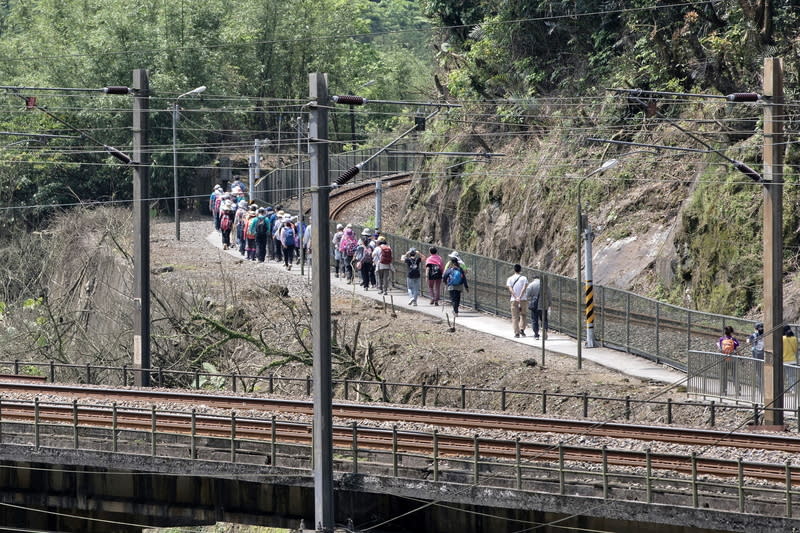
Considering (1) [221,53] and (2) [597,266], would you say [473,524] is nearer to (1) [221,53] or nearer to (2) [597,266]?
(2) [597,266]

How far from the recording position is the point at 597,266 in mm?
38406

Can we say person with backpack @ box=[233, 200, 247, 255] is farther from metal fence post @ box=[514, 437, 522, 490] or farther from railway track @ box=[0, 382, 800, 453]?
metal fence post @ box=[514, 437, 522, 490]

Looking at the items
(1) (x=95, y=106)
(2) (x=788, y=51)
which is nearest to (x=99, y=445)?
(2) (x=788, y=51)

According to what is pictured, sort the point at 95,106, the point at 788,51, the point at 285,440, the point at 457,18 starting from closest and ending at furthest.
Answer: the point at 285,440 < the point at 788,51 < the point at 457,18 < the point at 95,106

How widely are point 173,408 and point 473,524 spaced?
719cm

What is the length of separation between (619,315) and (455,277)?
15.6ft

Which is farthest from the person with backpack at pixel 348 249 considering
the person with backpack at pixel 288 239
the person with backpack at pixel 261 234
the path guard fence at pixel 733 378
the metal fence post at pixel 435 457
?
the metal fence post at pixel 435 457

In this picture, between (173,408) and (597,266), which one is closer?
(173,408)

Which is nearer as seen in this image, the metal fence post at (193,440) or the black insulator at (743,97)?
the metal fence post at (193,440)

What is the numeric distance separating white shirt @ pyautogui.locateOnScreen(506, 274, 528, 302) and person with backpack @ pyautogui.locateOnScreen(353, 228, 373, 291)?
6.86 metres

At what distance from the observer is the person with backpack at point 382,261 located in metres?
38.3

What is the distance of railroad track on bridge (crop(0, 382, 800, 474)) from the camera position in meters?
20.7

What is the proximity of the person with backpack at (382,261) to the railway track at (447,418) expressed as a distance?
1240 centimetres

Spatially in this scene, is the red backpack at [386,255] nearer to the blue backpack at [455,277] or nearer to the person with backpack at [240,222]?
the blue backpack at [455,277]
